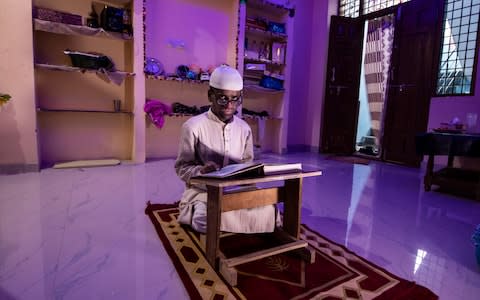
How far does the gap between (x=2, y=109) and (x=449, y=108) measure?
5468 millimetres

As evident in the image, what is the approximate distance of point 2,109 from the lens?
122 inches

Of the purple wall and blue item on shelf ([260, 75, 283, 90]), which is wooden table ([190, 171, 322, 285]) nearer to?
blue item on shelf ([260, 75, 283, 90])

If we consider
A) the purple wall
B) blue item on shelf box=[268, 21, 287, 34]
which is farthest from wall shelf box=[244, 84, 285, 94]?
blue item on shelf box=[268, 21, 287, 34]

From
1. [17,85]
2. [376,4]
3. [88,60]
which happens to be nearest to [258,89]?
[88,60]

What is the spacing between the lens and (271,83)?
197 inches

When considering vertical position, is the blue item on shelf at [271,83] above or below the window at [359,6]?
below

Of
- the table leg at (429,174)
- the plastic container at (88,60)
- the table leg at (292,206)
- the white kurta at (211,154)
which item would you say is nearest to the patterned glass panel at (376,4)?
the table leg at (429,174)

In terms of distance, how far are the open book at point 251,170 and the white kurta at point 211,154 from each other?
318 mm

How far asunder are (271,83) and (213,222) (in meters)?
4.01

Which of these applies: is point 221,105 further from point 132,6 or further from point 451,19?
point 451,19

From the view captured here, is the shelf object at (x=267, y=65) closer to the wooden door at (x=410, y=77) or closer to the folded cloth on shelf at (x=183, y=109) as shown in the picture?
the folded cloth on shelf at (x=183, y=109)

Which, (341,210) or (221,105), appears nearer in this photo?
(221,105)

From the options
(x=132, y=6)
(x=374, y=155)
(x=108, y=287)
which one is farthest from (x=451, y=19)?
(x=108, y=287)

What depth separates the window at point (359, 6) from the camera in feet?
16.8
